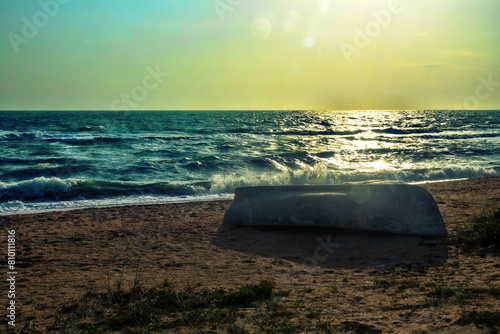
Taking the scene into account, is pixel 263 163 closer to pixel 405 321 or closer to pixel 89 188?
pixel 89 188

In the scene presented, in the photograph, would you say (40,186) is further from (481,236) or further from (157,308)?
(481,236)

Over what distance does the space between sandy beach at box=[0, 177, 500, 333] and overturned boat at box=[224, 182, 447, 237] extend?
243mm

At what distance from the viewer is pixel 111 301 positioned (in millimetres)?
4488

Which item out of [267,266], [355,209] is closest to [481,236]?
[355,209]

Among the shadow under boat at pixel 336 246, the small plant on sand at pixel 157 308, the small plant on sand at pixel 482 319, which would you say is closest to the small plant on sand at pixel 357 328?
the small plant on sand at pixel 482 319

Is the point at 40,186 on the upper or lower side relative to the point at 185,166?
lower

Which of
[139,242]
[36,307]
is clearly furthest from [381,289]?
[139,242]

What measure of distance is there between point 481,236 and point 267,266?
11.5 feet

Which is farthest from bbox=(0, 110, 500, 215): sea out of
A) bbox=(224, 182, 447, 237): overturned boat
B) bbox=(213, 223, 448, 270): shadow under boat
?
bbox=(213, 223, 448, 270): shadow under boat

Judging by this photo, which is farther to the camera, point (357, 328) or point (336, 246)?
point (336, 246)

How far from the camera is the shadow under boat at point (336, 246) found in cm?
611

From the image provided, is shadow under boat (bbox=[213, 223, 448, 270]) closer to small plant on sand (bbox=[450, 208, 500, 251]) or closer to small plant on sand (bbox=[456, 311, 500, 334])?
small plant on sand (bbox=[450, 208, 500, 251])

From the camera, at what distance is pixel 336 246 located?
23.0 ft

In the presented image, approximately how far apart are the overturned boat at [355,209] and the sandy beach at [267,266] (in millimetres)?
243
